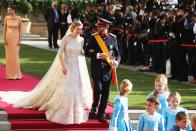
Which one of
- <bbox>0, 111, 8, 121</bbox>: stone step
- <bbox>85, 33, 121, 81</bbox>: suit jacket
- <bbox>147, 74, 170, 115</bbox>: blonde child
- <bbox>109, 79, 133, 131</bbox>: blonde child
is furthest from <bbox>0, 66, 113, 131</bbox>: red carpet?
<bbox>147, 74, 170, 115</bbox>: blonde child

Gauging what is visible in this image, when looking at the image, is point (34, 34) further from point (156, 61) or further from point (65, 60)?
point (65, 60)

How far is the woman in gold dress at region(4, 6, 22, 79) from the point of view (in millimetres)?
18641

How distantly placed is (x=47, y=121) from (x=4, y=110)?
1.09 metres

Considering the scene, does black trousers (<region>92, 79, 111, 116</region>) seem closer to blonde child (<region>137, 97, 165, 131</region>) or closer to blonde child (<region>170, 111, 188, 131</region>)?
blonde child (<region>137, 97, 165, 131</region>)

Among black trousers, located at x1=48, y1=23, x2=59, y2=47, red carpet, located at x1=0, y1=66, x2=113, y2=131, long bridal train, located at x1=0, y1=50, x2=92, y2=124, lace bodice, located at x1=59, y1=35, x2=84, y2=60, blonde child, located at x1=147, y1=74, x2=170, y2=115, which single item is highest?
lace bodice, located at x1=59, y1=35, x2=84, y2=60

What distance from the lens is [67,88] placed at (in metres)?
13.3

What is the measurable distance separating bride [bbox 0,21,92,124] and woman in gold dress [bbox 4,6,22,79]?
481 cm

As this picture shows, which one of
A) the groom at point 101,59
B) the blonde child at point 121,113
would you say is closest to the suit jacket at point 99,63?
the groom at point 101,59

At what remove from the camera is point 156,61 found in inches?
847

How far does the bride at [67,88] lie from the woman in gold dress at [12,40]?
15.8ft

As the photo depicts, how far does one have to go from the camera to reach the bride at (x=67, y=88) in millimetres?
13219

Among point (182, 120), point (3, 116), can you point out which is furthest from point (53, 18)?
point (182, 120)

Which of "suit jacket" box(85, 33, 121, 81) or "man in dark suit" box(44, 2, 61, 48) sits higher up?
"suit jacket" box(85, 33, 121, 81)

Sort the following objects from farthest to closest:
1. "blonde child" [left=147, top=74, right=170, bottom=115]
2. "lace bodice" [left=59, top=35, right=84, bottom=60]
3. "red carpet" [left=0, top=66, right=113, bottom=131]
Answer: "lace bodice" [left=59, top=35, right=84, bottom=60] → "red carpet" [left=0, top=66, right=113, bottom=131] → "blonde child" [left=147, top=74, right=170, bottom=115]
